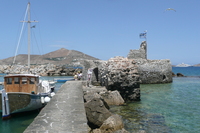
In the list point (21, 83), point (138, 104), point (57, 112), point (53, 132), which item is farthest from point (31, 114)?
point (53, 132)

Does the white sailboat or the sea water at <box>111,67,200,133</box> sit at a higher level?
the white sailboat

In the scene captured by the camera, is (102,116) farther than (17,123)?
No

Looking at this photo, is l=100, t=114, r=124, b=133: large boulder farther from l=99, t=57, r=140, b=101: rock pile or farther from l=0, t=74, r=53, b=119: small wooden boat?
l=0, t=74, r=53, b=119: small wooden boat

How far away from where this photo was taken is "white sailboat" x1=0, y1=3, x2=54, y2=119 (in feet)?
40.4

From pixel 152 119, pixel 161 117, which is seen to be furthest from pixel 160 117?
pixel 152 119

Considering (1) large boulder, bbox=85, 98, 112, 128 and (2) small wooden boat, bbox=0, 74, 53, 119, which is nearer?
(1) large boulder, bbox=85, 98, 112, 128

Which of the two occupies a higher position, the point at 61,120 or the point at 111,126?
the point at 61,120

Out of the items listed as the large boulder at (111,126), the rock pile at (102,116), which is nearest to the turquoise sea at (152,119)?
the rock pile at (102,116)

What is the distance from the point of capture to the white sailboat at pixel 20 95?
40.4 ft

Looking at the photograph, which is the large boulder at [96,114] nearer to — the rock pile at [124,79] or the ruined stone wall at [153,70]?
the rock pile at [124,79]

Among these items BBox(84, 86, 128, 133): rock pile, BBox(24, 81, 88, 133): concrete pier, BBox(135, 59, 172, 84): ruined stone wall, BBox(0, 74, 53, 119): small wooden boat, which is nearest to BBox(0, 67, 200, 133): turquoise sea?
BBox(0, 74, 53, 119): small wooden boat

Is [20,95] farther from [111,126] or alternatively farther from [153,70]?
[153,70]

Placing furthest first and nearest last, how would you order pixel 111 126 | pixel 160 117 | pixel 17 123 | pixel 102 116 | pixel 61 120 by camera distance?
pixel 17 123 → pixel 160 117 → pixel 102 116 → pixel 111 126 → pixel 61 120

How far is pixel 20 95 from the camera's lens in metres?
12.5
